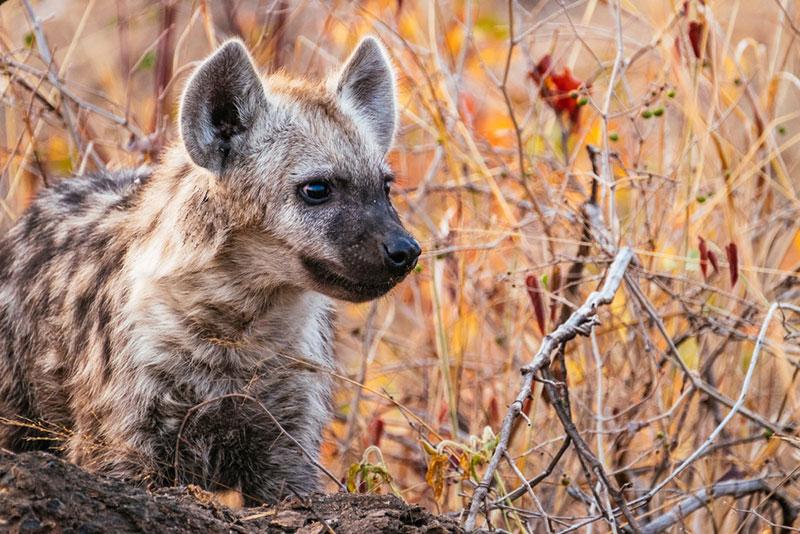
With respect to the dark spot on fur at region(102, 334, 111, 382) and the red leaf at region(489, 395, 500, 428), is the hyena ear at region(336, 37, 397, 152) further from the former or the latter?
the red leaf at region(489, 395, 500, 428)

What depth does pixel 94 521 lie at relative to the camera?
8.41 ft

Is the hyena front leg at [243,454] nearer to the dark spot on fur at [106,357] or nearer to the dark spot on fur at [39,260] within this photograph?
the dark spot on fur at [106,357]

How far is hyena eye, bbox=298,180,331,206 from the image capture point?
3682 millimetres

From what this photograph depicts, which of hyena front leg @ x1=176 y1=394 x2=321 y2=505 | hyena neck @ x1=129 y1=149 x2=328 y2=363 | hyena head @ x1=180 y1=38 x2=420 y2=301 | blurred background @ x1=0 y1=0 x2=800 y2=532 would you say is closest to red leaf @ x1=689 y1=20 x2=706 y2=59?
blurred background @ x1=0 y1=0 x2=800 y2=532

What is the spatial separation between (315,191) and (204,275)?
431 millimetres

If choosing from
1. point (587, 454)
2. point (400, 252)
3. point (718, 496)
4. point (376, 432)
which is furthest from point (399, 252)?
point (718, 496)

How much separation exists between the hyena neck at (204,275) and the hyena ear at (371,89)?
66 cm

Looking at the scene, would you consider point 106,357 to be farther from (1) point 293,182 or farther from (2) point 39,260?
(1) point 293,182

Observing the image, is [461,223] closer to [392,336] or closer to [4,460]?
[392,336]

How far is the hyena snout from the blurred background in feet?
2.52

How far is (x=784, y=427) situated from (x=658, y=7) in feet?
7.46

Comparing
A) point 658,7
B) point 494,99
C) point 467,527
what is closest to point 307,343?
point 467,527

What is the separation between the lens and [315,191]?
3.69 m

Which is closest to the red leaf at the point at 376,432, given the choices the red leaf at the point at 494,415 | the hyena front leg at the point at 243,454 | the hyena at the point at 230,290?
the red leaf at the point at 494,415
